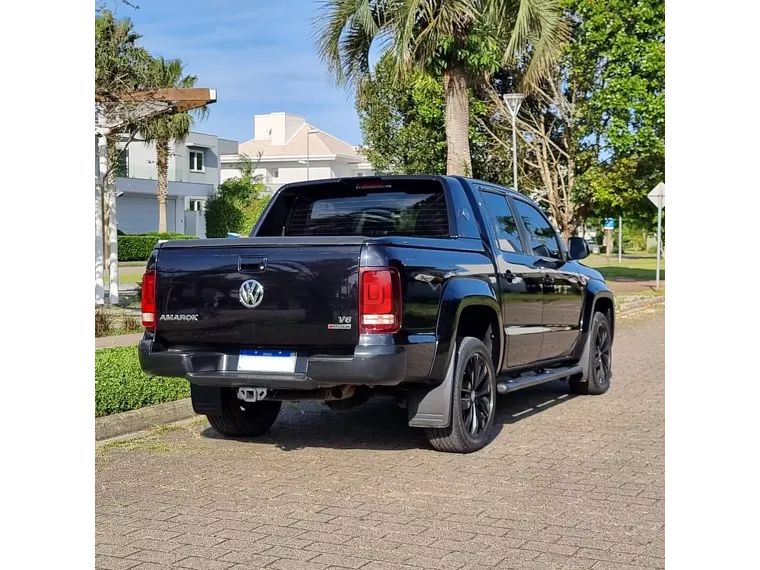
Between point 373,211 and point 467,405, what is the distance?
168 centimetres

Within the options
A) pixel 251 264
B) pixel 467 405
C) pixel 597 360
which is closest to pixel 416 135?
pixel 597 360

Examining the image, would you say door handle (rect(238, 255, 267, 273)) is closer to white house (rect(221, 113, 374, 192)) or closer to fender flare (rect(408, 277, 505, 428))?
fender flare (rect(408, 277, 505, 428))

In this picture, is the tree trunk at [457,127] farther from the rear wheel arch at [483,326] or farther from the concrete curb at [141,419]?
the rear wheel arch at [483,326]

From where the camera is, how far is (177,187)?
197 feet

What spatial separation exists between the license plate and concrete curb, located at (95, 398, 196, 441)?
1.62 meters

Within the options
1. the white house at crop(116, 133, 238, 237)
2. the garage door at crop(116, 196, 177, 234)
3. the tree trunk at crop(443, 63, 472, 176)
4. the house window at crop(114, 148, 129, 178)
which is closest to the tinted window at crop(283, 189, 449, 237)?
the tree trunk at crop(443, 63, 472, 176)

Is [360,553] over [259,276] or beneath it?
beneath

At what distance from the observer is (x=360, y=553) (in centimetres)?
442
